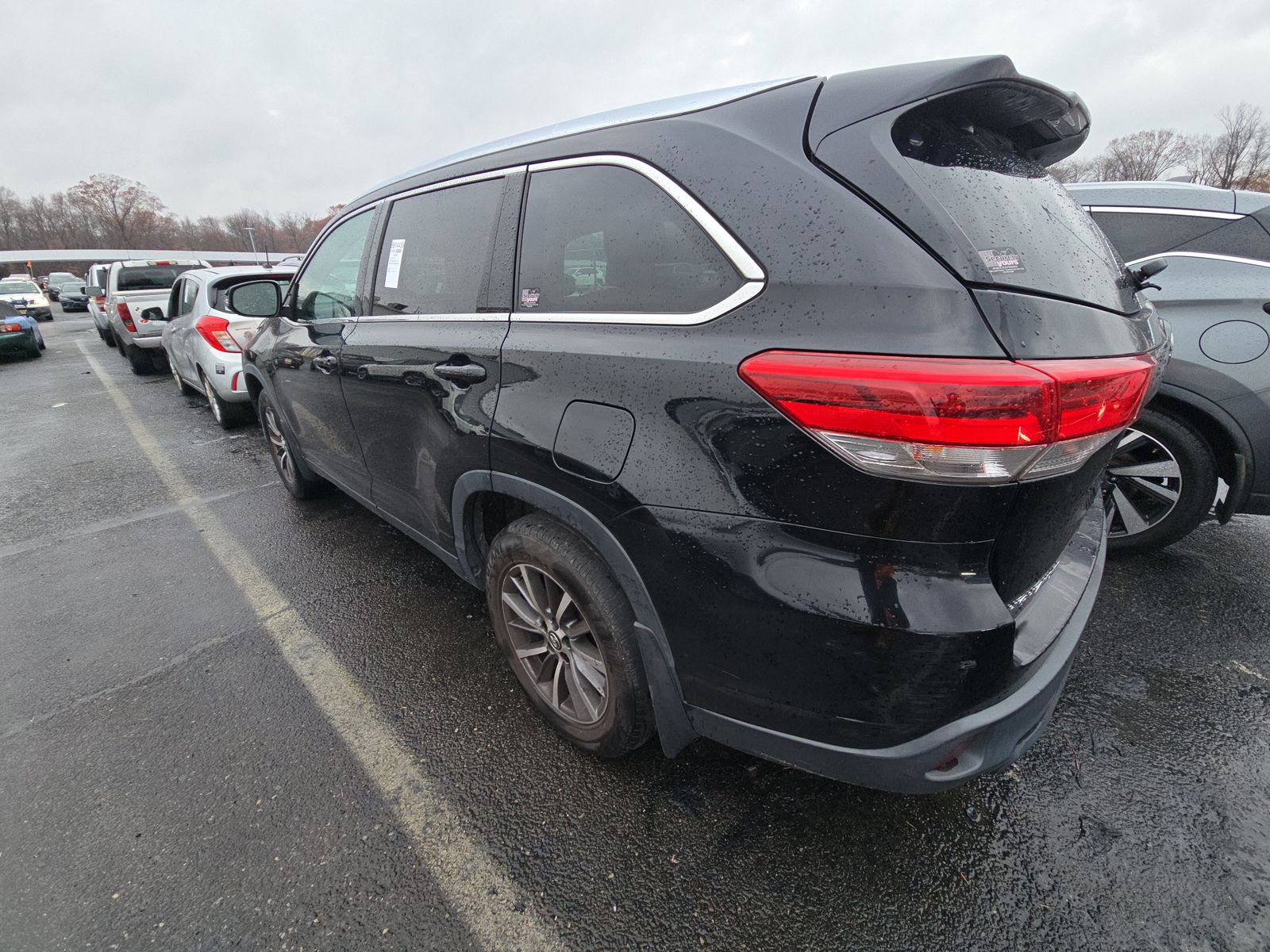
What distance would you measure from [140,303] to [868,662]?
12229 millimetres

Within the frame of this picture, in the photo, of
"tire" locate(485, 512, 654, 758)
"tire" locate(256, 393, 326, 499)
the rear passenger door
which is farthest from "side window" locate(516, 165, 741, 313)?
"tire" locate(256, 393, 326, 499)

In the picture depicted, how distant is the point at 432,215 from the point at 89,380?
1095 cm

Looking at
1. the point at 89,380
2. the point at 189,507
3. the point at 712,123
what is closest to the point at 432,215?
the point at 712,123

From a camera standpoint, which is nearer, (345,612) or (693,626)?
(693,626)

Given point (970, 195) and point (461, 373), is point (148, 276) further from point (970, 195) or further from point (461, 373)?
point (970, 195)

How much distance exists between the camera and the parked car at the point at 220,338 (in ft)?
18.6

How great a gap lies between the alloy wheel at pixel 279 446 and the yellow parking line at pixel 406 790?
2.93ft

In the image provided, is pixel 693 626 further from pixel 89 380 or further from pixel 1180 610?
pixel 89 380

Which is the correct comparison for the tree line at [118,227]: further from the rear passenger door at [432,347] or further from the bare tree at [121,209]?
the rear passenger door at [432,347]

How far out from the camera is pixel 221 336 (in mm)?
5688

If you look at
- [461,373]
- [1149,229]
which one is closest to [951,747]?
[461,373]

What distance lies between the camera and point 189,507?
4.23 meters

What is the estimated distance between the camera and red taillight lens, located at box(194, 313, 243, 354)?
5.67m

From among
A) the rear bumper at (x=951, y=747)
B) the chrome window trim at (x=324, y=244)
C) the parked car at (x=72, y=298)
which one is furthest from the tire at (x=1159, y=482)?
the parked car at (x=72, y=298)
